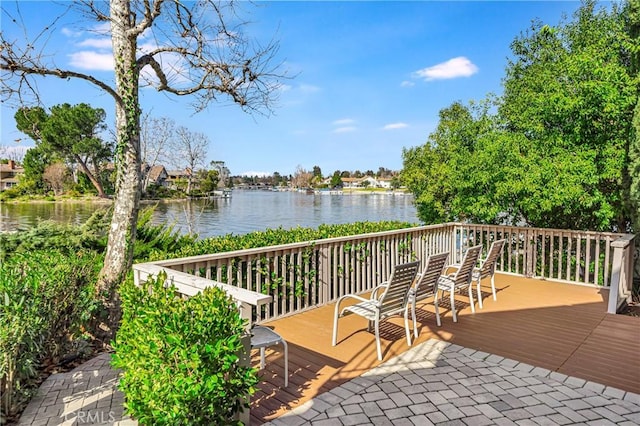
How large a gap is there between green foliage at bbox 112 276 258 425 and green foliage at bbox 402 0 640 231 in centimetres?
625

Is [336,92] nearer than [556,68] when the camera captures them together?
No

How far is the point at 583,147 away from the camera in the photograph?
260 inches

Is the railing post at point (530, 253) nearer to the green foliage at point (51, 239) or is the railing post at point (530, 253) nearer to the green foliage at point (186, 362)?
the green foliage at point (186, 362)

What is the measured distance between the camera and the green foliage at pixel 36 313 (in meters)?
2.39

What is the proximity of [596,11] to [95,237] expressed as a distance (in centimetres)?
1149

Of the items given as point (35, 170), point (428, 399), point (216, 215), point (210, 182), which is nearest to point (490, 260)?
point (428, 399)

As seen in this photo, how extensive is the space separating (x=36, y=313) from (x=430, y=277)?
3.48 meters

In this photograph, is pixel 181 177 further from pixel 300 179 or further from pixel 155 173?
pixel 300 179

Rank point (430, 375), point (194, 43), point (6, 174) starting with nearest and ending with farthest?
1. point (430, 375)
2. point (194, 43)
3. point (6, 174)

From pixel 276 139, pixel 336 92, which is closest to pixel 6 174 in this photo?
pixel 276 139

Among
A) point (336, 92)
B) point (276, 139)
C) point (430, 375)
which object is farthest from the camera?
point (276, 139)

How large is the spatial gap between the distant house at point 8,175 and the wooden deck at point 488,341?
58.2 meters

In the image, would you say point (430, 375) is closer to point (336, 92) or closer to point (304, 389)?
point (304, 389)

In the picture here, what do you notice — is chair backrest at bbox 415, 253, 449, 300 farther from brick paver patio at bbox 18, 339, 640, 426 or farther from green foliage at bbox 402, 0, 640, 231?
green foliage at bbox 402, 0, 640, 231
